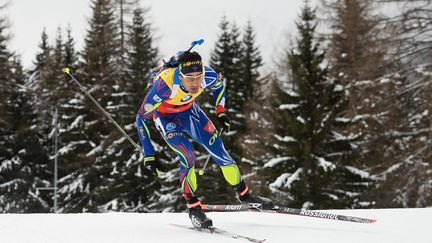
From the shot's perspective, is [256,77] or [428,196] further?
[256,77]

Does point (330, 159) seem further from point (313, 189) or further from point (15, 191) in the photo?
point (15, 191)

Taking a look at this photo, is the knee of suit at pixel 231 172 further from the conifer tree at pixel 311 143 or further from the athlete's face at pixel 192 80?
the conifer tree at pixel 311 143

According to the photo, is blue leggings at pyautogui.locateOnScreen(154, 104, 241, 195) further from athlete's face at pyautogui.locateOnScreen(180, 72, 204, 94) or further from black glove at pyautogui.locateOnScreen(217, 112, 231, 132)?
athlete's face at pyautogui.locateOnScreen(180, 72, 204, 94)

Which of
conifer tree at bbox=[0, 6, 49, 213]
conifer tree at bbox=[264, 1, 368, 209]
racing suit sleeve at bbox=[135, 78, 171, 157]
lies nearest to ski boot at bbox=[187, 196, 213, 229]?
racing suit sleeve at bbox=[135, 78, 171, 157]

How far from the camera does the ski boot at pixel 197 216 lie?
5.02 metres

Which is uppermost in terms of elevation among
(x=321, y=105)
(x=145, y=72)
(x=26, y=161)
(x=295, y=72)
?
(x=145, y=72)

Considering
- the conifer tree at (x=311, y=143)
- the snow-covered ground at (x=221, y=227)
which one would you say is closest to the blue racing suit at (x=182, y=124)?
the snow-covered ground at (x=221, y=227)

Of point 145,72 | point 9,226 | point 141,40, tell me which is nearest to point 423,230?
point 9,226

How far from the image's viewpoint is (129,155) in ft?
83.9

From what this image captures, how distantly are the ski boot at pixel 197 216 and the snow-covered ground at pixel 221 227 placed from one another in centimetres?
15

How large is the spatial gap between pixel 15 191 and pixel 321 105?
69.1 ft

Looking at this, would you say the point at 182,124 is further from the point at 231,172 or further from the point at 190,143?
the point at 231,172

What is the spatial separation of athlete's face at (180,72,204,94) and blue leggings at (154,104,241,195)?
1.62 feet

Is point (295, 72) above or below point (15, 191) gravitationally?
above
